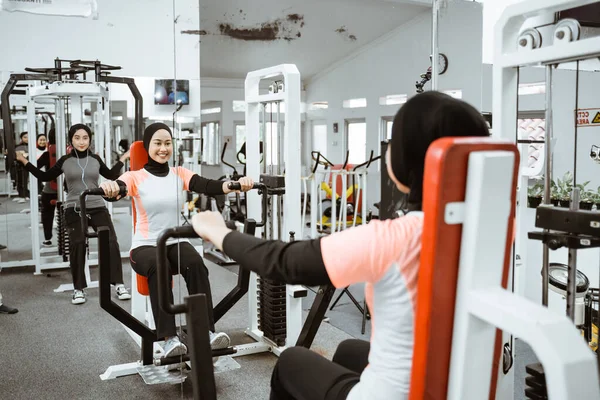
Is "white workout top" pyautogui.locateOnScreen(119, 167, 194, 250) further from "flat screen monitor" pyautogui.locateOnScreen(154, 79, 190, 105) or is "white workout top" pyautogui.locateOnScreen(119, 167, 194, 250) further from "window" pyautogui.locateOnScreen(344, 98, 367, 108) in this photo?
"window" pyautogui.locateOnScreen(344, 98, 367, 108)

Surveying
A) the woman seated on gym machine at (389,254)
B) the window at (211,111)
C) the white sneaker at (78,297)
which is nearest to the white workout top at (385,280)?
the woman seated on gym machine at (389,254)

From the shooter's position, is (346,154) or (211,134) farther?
(346,154)

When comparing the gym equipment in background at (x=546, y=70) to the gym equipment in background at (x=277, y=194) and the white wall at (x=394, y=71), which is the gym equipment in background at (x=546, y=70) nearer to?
the white wall at (x=394, y=71)

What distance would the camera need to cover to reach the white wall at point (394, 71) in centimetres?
241

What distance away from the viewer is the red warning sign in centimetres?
305

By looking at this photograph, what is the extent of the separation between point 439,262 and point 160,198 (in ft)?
4.62

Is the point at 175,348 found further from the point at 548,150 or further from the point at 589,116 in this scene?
the point at 589,116

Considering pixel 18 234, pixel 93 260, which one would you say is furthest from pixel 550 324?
pixel 18 234

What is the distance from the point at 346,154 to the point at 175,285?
94 centimetres

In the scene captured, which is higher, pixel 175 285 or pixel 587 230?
pixel 587 230

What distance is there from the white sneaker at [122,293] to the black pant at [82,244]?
0.10 ft

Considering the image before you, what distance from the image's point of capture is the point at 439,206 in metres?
1.08

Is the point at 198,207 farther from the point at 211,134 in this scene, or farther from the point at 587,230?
the point at 587,230

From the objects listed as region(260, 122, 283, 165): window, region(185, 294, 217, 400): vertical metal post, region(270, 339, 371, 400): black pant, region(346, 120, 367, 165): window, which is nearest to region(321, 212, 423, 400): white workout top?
region(270, 339, 371, 400): black pant
